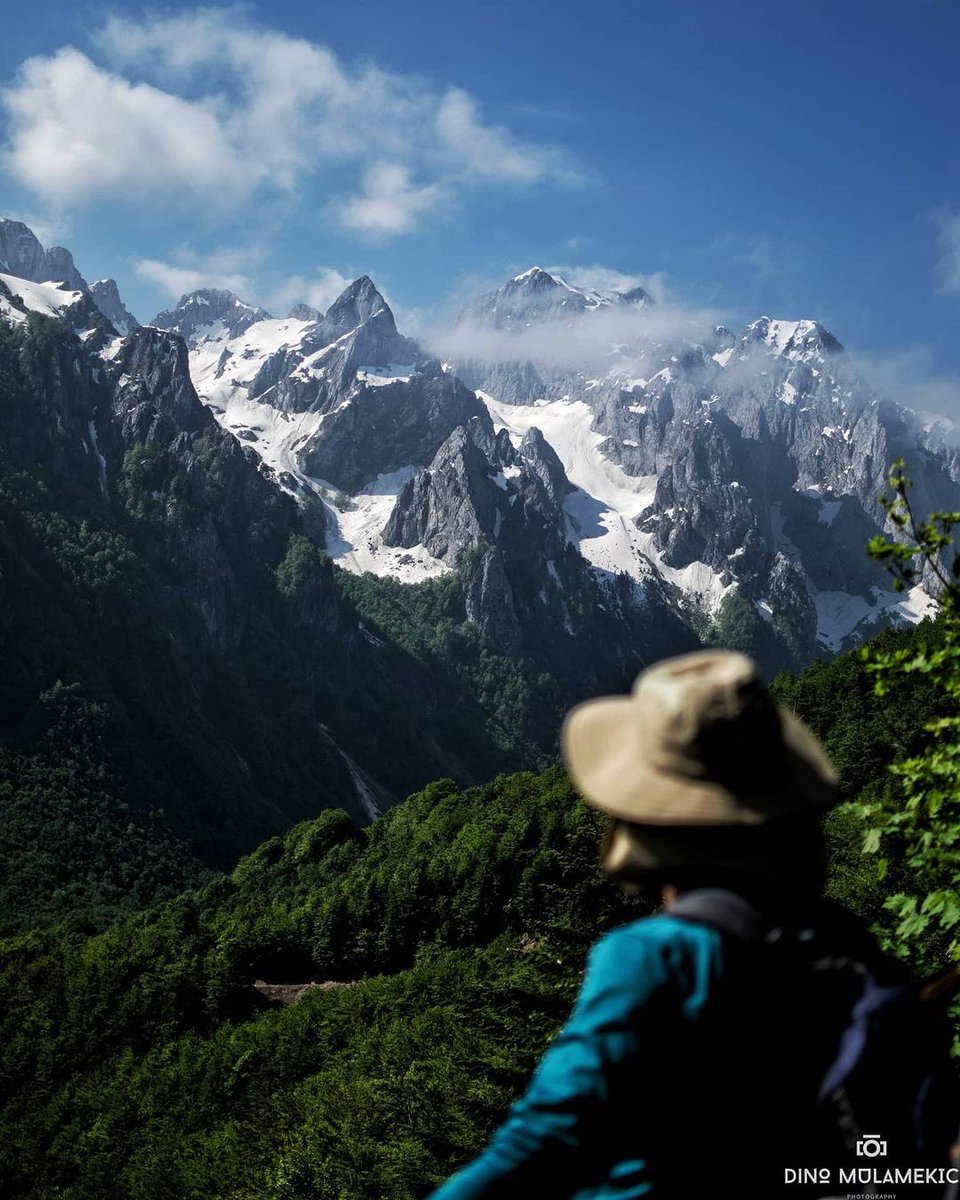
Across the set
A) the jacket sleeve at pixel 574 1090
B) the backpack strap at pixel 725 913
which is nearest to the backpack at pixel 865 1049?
the backpack strap at pixel 725 913

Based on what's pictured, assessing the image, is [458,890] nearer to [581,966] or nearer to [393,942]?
[393,942]

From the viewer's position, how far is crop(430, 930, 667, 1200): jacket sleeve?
3002 mm

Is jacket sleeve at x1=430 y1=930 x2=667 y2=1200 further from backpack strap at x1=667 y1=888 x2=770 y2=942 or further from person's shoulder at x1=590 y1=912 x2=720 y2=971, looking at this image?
backpack strap at x1=667 y1=888 x2=770 y2=942

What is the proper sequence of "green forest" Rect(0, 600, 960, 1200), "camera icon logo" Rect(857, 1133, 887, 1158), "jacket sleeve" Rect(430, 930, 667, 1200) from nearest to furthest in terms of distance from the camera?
"jacket sleeve" Rect(430, 930, 667, 1200), "camera icon logo" Rect(857, 1133, 887, 1158), "green forest" Rect(0, 600, 960, 1200)

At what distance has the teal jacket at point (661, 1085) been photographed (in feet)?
9.88

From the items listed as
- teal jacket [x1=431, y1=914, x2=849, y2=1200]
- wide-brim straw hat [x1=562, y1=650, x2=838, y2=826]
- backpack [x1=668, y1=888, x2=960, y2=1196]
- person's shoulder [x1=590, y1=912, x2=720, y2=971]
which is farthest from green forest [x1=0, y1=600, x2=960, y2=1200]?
person's shoulder [x1=590, y1=912, x2=720, y2=971]

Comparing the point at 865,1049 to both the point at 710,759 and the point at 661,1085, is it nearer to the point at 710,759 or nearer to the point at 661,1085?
the point at 661,1085

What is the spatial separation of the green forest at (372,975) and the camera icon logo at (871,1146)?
465 cm

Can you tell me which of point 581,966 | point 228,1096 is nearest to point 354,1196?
point 581,966

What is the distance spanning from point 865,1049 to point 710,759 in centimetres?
98

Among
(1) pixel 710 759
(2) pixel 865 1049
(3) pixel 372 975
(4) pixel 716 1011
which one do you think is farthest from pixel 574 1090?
(3) pixel 372 975

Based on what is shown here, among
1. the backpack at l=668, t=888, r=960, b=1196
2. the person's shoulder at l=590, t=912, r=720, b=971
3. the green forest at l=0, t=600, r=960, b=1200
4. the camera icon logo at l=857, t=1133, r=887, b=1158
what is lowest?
the green forest at l=0, t=600, r=960, b=1200

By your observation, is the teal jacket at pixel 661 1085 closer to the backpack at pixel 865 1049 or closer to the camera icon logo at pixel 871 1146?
the backpack at pixel 865 1049

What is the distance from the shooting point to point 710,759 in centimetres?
319
